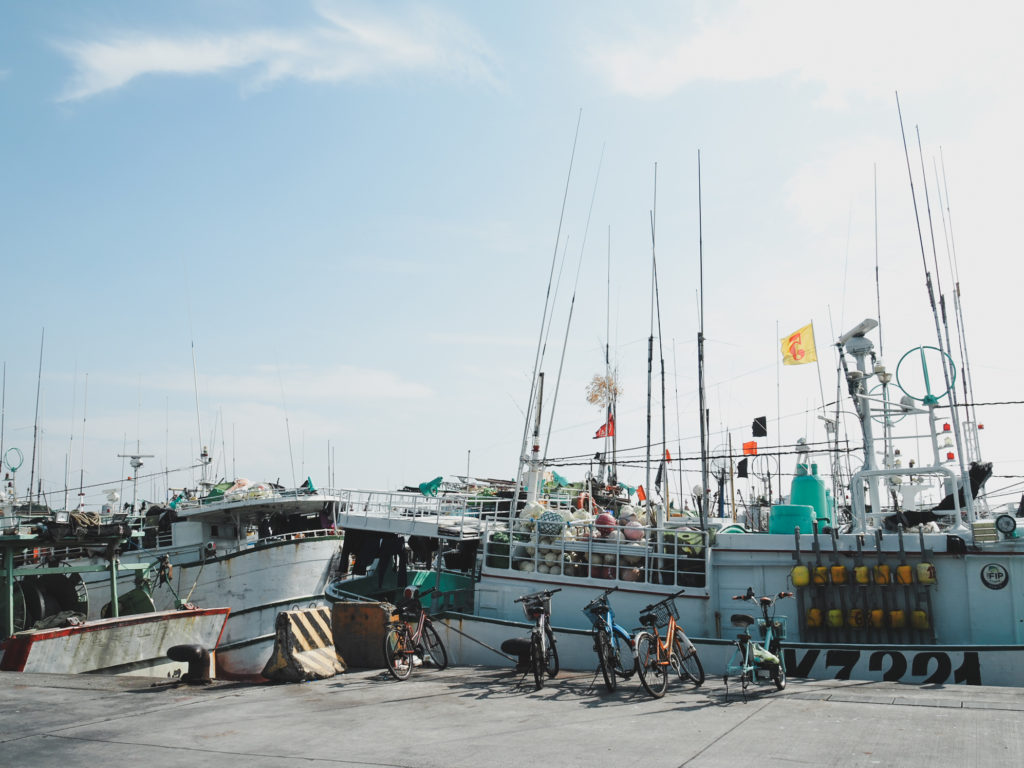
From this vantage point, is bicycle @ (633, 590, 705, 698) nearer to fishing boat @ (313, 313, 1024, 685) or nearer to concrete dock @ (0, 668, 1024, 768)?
concrete dock @ (0, 668, 1024, 768)

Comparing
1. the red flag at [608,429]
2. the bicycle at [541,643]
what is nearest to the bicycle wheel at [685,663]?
the bicycle at [541,643]

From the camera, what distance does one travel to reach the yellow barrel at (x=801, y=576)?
13133mm

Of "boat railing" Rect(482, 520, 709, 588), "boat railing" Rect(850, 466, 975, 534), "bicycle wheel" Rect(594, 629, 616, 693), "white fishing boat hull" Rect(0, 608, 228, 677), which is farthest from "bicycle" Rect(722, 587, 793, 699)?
"white fishing boat hull" Rect(0, 608, 228, 677)

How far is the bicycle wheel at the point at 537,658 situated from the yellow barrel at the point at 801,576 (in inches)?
196

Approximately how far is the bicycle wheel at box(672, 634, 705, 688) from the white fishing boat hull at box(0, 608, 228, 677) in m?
8.33

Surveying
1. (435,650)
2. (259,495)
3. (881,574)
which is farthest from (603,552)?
(259,495)

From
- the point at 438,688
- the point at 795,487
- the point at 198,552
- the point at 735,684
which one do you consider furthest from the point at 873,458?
the point at 198,552

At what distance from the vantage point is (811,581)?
13.2 metres

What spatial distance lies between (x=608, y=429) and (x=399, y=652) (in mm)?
21073

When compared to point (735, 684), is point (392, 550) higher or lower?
higher

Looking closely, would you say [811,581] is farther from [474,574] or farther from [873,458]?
[474,574]

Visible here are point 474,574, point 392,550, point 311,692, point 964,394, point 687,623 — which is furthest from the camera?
point 964,394

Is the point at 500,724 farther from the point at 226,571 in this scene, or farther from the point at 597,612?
the point at 226,571

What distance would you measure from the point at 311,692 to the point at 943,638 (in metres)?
9.98
